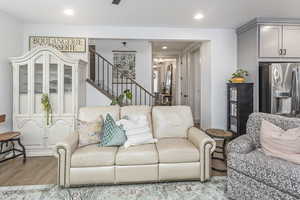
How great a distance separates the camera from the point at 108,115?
2.76 metres

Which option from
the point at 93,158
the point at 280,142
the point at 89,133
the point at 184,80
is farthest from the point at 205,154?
the point at 184,80

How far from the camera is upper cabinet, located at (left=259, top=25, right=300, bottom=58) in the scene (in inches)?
146

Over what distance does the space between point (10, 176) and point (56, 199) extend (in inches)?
44.7

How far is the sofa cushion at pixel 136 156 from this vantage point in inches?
90.8

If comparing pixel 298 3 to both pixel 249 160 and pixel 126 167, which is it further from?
pixel 126 167

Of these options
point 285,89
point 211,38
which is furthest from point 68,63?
point 285,89

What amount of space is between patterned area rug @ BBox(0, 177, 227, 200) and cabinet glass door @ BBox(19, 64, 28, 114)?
5.19 feet

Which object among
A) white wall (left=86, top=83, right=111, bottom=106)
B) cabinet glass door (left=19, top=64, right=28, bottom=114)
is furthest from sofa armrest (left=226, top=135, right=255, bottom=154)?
cabinet glass door (left=19, top=64, right=28, bottom=114)

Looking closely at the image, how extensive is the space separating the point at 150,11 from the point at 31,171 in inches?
131

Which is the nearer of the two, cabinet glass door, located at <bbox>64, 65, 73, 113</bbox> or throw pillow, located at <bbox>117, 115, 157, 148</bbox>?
throw pillow, located at <bbox>117, 115, 157, 148</bbox>

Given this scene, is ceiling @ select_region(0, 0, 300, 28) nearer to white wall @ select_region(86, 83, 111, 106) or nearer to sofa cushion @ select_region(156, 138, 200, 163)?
white wall @ select_region(86, 83, 111, 106)

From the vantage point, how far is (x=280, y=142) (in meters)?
1.93

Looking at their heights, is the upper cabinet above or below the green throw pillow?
above

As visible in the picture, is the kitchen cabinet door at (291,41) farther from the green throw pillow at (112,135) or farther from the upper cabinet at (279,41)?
the green throw pillow at (112,135)
